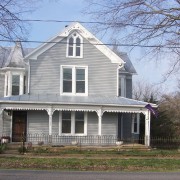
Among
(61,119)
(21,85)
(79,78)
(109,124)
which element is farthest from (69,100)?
(21,85)

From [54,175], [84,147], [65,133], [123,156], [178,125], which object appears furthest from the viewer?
[178,125]

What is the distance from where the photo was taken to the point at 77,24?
102ft

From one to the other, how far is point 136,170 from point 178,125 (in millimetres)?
24610

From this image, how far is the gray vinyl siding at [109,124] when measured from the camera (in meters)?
30.9

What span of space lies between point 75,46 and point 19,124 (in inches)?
297

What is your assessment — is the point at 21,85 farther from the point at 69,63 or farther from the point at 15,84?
the point at 69,63

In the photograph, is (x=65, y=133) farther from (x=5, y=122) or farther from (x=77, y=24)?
(x=77, y=24)

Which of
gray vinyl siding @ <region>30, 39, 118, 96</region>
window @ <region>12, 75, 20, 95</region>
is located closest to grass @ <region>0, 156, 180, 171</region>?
gray vinyl siding @ <region>30, 39, 118, 96</region>

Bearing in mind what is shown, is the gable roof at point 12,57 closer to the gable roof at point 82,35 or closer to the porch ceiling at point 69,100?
the gable roof at point 82,35

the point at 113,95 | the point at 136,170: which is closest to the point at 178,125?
the point at 113,95

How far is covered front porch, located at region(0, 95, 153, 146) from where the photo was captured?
2861 centimetres

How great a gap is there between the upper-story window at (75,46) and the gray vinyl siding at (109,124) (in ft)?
17.3

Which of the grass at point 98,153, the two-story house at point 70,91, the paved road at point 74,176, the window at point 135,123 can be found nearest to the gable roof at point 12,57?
the two-story house at point 70,91

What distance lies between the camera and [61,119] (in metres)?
30.5
